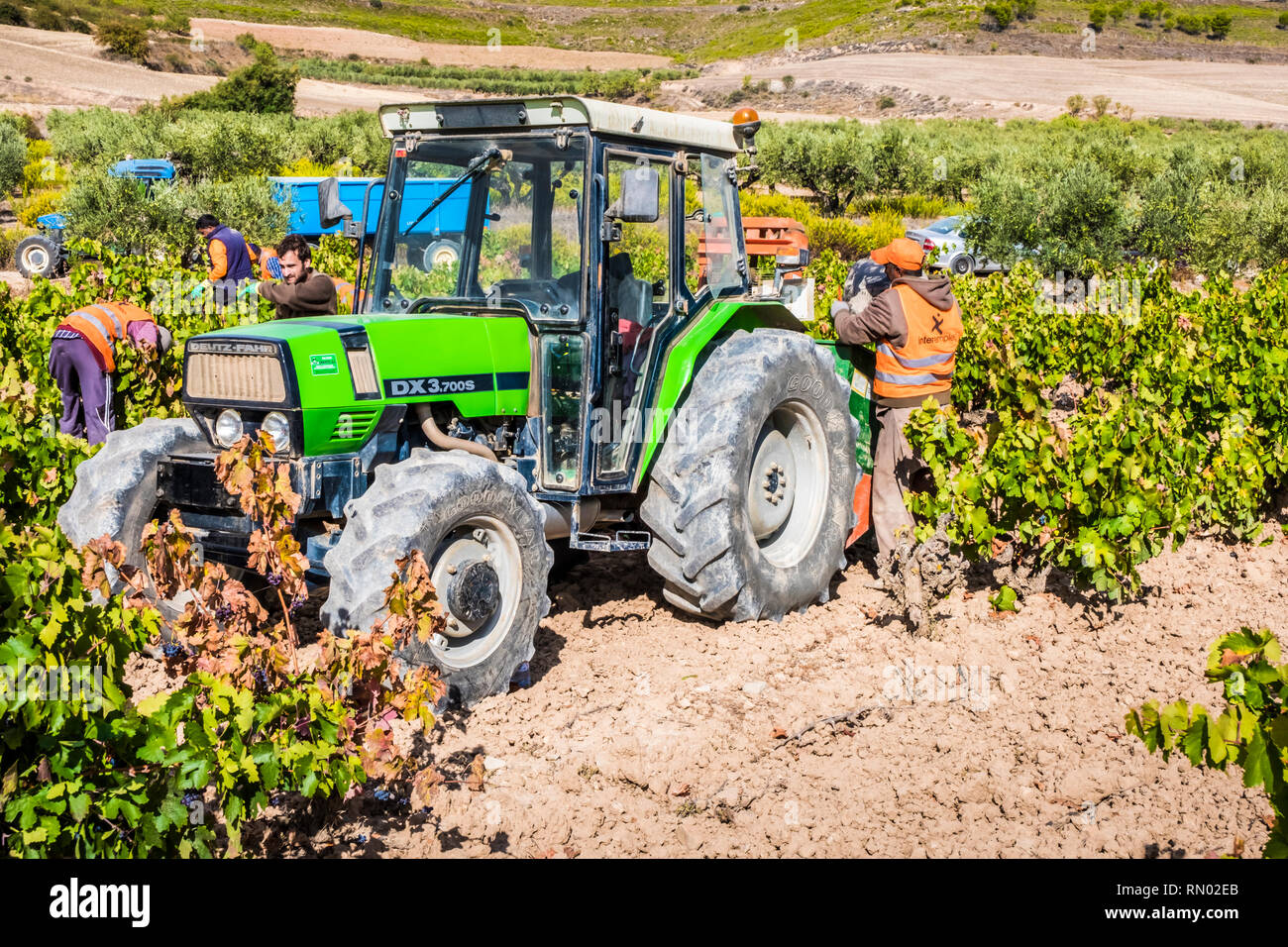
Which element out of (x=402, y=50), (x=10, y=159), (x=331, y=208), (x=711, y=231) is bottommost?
(x=711, y=231)

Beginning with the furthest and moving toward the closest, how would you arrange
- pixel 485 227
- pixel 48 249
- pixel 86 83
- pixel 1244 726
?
pixel 86 83 → pixel 48 249 → pixel 485 227 → pixel 1244 726

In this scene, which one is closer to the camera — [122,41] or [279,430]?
[279,430]

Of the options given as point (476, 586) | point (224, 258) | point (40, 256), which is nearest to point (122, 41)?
point (40, 256)

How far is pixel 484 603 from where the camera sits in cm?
461

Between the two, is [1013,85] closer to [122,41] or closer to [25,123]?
[122,41]

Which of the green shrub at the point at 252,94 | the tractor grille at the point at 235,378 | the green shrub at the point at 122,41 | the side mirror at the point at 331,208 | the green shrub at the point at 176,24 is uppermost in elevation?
the green shrub at the point at 176,24

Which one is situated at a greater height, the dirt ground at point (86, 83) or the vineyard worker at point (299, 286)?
the dirt ground at point (86, 83)

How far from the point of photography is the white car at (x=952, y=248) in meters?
21.2

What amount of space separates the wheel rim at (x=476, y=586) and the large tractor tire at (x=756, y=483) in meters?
0.78

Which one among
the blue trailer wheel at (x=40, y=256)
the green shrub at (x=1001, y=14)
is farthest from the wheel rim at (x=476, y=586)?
the green shrub at (x=1001, y=14)

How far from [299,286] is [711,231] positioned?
2766 mm

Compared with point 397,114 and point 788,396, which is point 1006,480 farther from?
point 397,114

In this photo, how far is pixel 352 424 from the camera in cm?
459

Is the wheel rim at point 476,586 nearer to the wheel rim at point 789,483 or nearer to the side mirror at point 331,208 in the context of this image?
the wheel rim at point 789,483
